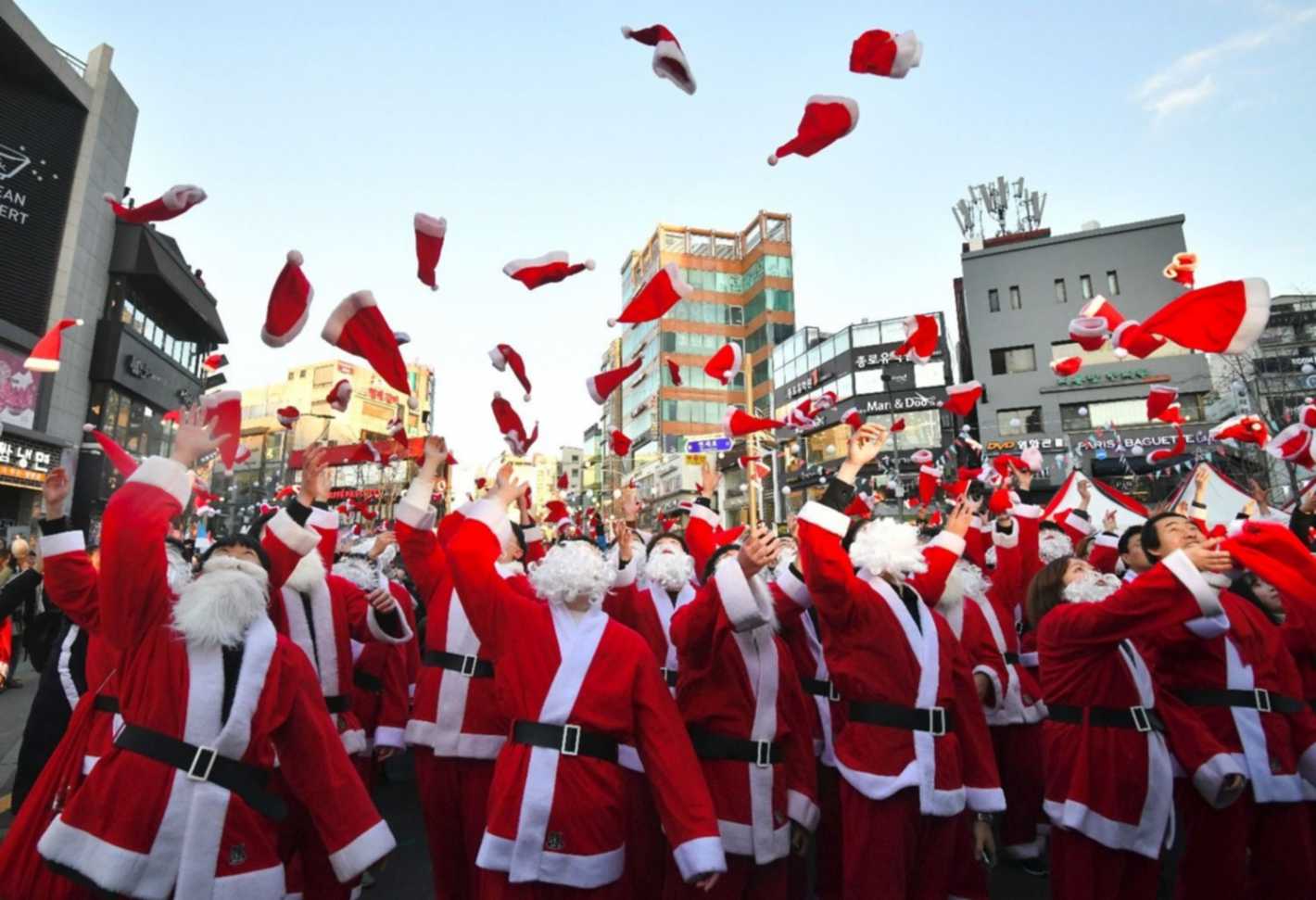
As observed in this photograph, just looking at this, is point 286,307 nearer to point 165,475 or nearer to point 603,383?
point 165,475

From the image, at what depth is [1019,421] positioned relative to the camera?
1517 inches

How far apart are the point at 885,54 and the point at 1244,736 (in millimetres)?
4343

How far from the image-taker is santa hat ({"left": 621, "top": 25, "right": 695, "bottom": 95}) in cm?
433

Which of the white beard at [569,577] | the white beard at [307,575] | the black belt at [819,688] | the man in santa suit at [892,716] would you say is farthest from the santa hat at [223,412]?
the black belt at [819,688]

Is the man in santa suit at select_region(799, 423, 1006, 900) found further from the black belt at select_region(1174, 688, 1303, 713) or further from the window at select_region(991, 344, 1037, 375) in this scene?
the window at select_region(991, 344, 1037, 375)

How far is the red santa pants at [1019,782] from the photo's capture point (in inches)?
200

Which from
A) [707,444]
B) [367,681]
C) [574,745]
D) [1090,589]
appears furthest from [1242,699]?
[707,444]

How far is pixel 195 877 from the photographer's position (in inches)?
90.9

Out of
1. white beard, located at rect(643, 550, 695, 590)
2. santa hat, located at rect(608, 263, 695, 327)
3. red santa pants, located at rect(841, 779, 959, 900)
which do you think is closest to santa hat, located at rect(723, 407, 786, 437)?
santa hat, located at rect(608, 263, 695, 327)

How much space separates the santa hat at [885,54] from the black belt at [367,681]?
537cm

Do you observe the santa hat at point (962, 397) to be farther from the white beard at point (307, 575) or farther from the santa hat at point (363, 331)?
the white beard at point (307, 575)

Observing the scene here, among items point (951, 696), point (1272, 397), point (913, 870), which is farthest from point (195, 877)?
point (1272, 397)

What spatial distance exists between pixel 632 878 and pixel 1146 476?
39.2 m

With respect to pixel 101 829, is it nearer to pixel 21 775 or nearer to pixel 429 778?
pixel 429 778
